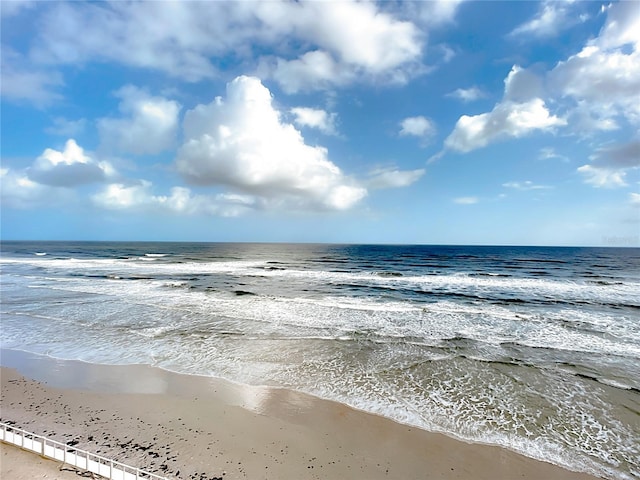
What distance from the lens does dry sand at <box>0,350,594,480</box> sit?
19.0 feet

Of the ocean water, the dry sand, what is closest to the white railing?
the dry sand

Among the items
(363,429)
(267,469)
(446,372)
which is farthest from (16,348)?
(446,372)

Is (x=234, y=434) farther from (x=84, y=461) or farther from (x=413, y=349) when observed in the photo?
(x=413, y=349)

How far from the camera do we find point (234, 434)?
6.72 metres

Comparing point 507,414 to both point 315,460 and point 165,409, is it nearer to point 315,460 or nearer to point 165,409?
point 315,460

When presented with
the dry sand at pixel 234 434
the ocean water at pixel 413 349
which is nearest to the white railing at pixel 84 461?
the dry sand at pixel 234 434

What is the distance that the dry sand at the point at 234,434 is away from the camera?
19.0 ft

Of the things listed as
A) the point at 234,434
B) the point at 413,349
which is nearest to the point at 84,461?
the point at 234,434

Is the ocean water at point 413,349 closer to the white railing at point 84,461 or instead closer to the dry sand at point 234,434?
the dry sand at point 234,434

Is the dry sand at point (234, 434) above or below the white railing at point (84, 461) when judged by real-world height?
below

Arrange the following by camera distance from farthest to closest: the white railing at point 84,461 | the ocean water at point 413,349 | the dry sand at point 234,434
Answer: the ocean water at point 413,349 < the dry sand at point 234,434 < the white railing at point 84,461

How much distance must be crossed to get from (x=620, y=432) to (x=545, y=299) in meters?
19.2

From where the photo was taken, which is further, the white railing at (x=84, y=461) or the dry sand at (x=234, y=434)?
the dry sand at (x=234, y=434)

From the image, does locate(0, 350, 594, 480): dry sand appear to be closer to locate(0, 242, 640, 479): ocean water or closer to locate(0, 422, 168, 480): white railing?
locate(0, 422, 168, 480): white railing
